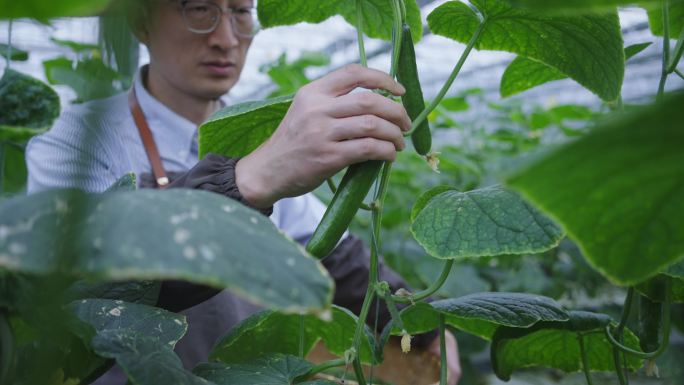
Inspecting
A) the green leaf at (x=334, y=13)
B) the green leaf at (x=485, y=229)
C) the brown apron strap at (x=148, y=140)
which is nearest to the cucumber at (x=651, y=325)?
the green leaf at (x=485, y=229)

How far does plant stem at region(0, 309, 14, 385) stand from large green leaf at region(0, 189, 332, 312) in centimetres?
12

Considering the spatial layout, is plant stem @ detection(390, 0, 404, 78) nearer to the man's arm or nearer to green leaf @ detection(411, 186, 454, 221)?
green leaf @ detection(411, 186, 454, 221)

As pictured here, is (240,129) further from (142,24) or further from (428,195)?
(142,24)

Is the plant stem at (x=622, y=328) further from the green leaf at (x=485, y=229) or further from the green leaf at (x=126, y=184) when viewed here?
the green leaf at (x=126, y=184)

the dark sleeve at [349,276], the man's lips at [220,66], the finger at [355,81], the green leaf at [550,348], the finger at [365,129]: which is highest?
the finger at [355,81]

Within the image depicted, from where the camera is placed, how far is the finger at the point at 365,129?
2.17 ft

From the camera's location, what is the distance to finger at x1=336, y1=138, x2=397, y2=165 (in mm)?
657

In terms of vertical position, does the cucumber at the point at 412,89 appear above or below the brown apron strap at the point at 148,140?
above

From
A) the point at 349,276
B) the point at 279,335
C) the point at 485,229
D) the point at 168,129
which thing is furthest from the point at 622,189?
the point at 168,129

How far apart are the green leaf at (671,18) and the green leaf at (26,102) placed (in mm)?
803

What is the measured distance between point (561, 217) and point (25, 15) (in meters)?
0.33

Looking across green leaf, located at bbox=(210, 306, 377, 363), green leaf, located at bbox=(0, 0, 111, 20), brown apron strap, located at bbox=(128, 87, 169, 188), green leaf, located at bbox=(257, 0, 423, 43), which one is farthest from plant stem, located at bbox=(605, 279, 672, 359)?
brown apron strap, located at bbox=(128, 87, 169, 188)

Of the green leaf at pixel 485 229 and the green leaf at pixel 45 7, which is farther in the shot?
the green leaf at pixel 485 229

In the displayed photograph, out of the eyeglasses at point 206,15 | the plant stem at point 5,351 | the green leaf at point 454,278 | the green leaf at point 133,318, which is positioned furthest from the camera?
the green leaf at point 454,278
